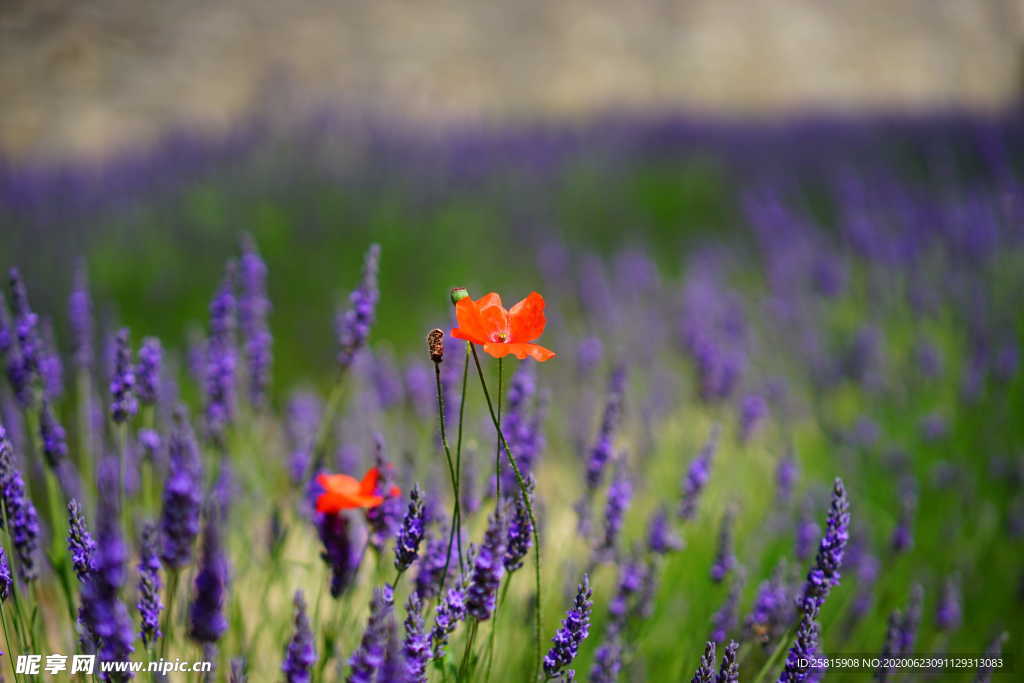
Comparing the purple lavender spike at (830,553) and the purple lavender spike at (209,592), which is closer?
the purple lavender spike at (209,592)

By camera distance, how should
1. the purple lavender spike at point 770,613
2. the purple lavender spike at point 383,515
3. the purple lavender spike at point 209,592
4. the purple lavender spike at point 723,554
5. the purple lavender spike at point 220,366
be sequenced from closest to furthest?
the purple lavender spike at point 209,592 → the purple lavender spike at point 383,515 → the purple lavender spike at point 770,613 → the purple lavender spike at point 723,554 → the purple lavender spike at point 220,366

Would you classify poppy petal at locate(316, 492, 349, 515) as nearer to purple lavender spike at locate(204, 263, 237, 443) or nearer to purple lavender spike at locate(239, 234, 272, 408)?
purple lavender spike at locate(204, 263, 237, 443)

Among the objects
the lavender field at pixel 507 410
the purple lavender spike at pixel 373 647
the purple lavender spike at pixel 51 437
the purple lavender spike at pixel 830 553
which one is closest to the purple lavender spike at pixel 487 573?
the lavender field at pixel 507 410

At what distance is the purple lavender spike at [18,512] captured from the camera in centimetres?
98

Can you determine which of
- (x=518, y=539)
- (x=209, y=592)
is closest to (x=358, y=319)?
(x=518, y=539)

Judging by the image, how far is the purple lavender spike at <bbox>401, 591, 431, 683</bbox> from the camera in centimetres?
91

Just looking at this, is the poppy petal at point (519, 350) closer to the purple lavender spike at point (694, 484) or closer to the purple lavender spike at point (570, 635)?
the purple lavender spike at point (570, 635)

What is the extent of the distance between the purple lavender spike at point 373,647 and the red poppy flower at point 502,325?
31 cm

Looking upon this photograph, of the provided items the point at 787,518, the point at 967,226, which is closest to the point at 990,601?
the point at 787,518

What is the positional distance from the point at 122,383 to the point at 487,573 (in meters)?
0.65

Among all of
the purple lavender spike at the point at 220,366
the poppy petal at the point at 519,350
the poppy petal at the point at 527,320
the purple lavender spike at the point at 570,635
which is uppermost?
the purple lavender spike at the point at 220,366

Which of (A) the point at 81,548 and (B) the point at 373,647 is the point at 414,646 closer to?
(B) the point at 373,647

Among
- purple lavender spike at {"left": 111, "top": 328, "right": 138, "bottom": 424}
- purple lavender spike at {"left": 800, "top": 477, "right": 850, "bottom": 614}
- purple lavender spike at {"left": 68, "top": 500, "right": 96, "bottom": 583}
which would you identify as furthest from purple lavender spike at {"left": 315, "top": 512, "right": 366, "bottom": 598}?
purple lavender spike at {"left": 800, "top": 477, "right": 850, "bottom": 614}

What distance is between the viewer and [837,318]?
376 cm
